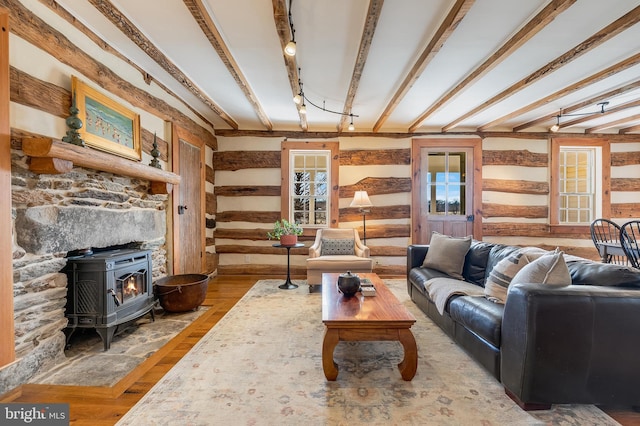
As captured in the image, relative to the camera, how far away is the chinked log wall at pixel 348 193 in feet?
17.1

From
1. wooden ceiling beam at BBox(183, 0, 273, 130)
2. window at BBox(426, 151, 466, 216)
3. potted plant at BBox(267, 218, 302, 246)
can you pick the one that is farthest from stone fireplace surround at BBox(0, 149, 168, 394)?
window at BBox(426, 151, 466, 216)

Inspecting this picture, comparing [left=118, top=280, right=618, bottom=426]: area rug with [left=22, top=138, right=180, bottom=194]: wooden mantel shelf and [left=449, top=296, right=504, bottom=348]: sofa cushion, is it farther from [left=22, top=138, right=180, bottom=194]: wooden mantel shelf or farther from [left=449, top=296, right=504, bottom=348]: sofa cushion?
[left=22, top=138, right=180, bottom=194]: wooden mantel shelf

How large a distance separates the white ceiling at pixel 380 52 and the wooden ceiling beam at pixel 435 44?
50 mm

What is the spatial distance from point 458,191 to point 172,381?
5168mm

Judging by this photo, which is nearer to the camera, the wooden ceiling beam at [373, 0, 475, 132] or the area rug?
the area rug

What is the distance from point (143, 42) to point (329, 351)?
3.05m

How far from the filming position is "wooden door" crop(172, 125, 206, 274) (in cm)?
380

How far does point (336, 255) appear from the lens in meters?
4.55

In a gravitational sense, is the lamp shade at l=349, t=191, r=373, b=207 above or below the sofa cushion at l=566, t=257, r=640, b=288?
above

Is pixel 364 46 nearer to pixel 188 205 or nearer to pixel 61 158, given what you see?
pixel 61 158

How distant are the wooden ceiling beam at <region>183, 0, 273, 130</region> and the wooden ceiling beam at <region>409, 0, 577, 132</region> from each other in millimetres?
2540

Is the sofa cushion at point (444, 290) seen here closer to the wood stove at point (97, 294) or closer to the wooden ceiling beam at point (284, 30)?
the wooden ceiling beam at point (284, 30)

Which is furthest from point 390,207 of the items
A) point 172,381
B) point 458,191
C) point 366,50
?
point 172,381

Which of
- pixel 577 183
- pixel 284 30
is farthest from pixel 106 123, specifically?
pixel 577 183
